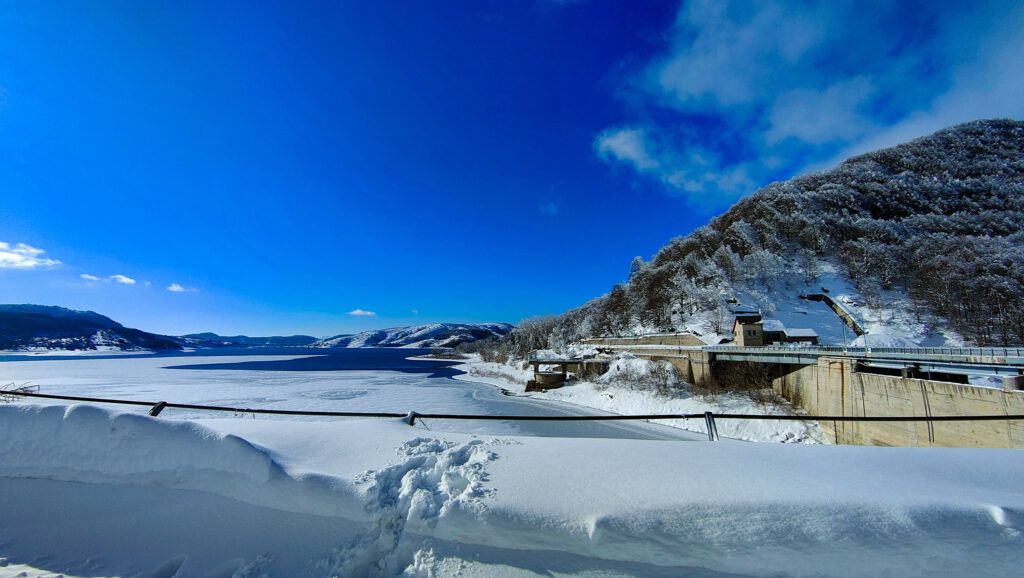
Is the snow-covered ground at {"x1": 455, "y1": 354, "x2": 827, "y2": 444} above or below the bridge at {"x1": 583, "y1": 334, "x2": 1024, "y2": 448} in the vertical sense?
below

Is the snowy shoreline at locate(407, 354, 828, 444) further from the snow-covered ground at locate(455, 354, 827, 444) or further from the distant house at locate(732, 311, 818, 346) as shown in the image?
the distant house at locate(732, 311, 818, 346)

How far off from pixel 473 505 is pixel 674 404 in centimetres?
3377

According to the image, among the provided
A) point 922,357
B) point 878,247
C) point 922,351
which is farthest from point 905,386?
point 878,247

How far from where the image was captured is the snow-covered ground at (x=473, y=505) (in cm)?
251

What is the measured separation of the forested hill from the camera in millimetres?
48812

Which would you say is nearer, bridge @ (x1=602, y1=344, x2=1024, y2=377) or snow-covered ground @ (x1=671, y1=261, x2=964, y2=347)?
bridge @ (x1=602, y1=344, x2=1024, y2=377)

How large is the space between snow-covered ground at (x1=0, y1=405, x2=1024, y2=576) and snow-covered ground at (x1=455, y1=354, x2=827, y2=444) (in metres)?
23.5

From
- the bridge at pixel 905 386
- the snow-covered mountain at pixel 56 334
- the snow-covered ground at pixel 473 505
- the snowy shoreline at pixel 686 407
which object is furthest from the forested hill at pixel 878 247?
the snow-covered mountain at pixel 56 334

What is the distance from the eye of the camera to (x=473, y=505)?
9.49ft

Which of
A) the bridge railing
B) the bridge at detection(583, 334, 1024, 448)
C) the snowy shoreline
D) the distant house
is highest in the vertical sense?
the distant house

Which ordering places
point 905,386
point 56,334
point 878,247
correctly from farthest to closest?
point 56,334, point 878,247, point 905,386

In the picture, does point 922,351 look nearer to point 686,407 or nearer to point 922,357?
point 922,357

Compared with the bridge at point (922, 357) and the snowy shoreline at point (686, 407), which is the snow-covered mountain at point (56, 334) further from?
the bridge at point (922, 357)

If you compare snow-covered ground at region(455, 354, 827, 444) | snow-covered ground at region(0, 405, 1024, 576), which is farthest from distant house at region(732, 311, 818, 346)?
snow-covered ground at region(0, 405, 1024, 576)
